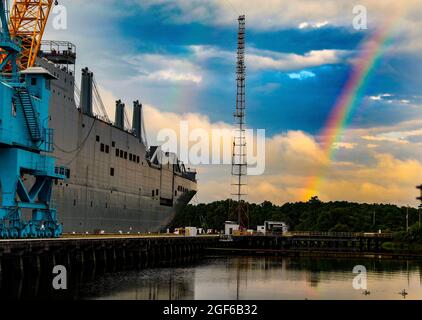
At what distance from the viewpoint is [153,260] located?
3174 inches

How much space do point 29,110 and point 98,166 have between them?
101 ft

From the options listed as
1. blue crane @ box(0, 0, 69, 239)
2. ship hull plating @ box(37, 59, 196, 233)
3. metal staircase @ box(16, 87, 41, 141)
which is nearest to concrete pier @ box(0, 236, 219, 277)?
blue crane @ box(0, 0, 69, 239)

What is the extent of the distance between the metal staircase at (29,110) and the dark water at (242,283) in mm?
13576

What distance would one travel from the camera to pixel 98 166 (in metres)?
84.4

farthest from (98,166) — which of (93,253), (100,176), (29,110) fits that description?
(29,110)

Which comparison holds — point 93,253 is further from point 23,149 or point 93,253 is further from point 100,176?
point 100,176

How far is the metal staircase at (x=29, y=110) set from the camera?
176ft

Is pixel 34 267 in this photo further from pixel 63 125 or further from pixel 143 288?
pixel 63 125

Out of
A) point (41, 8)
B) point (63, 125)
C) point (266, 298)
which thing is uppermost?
point (41, 8)

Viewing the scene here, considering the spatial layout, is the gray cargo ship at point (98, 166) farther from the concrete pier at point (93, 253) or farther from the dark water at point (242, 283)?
the dark water at point (242, 283)

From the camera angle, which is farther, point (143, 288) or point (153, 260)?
point (153, 260)
